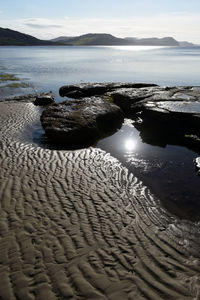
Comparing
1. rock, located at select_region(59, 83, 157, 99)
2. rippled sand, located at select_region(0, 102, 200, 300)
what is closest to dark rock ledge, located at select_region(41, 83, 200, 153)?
rippled sand, located at select_region(0, 102, 200, 300)

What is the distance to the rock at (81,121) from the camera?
15445 millimetres

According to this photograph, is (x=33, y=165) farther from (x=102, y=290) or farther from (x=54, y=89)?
(x=54, y=89)

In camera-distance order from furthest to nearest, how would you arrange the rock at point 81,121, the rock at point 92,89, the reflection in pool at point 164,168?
1. the rock at point 92,89
2. the rock at point 81,121
3. the reflection in pool at point 164,168

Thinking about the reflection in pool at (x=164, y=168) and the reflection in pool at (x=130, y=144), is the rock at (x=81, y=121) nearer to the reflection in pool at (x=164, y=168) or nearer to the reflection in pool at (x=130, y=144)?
the reflection in pool at (x=164, y=168)

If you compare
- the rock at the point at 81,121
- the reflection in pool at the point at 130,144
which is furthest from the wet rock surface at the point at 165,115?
the rock at the point at 81,121

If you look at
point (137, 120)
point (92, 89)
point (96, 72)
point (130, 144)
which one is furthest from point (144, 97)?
point (96, 72)

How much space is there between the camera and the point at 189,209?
9648mm

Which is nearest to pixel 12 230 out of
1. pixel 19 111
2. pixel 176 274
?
pixel 176 274

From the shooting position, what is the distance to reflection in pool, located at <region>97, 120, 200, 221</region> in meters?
10.0

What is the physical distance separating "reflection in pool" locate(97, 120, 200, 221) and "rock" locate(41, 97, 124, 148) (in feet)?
3.66

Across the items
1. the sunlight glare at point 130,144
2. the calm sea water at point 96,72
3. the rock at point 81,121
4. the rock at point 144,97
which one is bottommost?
the sunlight glare at point 130,144

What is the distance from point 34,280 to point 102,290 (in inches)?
69.4

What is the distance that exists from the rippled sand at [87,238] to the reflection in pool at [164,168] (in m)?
0.63

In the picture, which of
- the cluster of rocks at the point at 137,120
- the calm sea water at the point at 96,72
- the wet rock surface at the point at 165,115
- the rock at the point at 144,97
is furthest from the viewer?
the calm sea water at the point at 96,72
